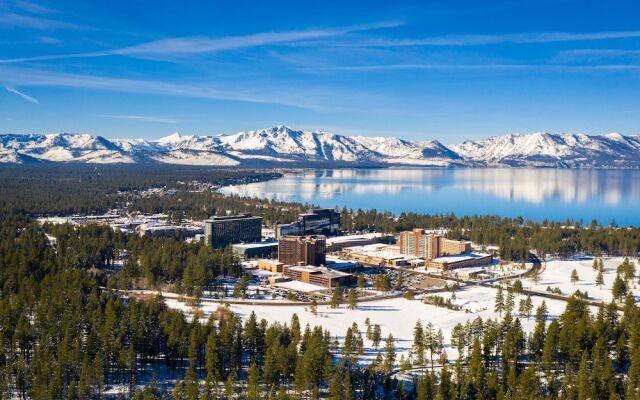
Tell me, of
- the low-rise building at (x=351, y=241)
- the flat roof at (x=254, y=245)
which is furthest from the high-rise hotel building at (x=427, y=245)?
the flat roof at (x=254, y=245)

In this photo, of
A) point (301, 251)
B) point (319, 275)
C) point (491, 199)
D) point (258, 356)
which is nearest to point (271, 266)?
point (301, 251)

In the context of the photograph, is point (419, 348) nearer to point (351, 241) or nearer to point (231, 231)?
point (351, 241)

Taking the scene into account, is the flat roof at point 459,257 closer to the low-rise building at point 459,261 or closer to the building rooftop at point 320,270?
the low-rise building at point 459,261

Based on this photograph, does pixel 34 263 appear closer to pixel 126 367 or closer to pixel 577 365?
pixel 126 367

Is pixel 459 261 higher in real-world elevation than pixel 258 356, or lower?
higher

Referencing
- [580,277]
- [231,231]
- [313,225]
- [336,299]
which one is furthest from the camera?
[313,225]

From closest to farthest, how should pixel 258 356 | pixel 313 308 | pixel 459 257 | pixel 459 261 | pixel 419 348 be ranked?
pixel 258 356
pixel 419 348
pixel 313 308
pixel 459 261
pixel 459 257
